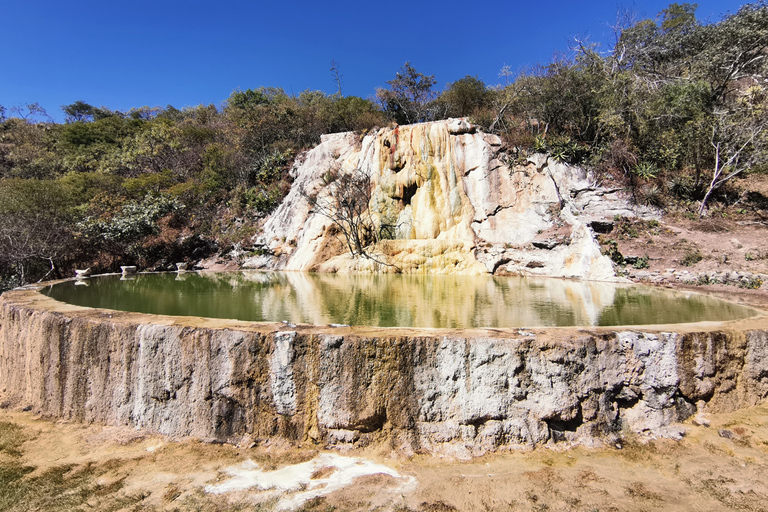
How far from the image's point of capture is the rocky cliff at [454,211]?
1446 centimetres

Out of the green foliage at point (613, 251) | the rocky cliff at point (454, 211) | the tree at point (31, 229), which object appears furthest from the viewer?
the rocky cliff at point (454, 211)

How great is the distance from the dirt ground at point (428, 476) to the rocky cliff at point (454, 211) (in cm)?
967

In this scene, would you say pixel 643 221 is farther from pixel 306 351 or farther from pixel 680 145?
pixel 306 351

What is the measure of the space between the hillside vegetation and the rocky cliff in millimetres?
1151

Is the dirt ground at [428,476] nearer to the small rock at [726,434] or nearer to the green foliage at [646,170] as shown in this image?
the small rock at [726,434]

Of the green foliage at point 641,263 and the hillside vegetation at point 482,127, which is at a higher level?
the hillside vegetation at point 482,127

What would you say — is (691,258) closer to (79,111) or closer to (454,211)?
(454,211)

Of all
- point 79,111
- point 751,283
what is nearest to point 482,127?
point 751,283

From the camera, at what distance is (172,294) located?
8.13m

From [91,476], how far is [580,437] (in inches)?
191

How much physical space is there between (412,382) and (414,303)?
329 centimetres

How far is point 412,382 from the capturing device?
408 centimetres

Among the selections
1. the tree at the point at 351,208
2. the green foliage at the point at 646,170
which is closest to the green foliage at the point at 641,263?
the green foliage at the point at 646,170

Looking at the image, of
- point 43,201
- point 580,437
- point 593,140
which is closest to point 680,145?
point 593,140
